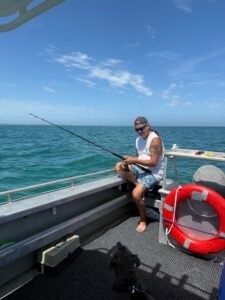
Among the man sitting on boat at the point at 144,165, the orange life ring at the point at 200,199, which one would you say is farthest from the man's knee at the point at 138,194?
the orange life ring at the point at 200,199

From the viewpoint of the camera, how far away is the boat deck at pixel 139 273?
5.68 ft

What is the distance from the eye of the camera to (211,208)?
206cm

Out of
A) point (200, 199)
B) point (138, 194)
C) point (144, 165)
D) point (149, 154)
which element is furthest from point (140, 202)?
point (200, 199)

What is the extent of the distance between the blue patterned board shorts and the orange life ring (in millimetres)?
402

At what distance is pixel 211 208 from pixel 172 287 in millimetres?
674

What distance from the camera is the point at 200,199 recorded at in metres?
2.05

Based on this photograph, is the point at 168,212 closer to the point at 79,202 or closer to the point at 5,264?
the point at 79,202

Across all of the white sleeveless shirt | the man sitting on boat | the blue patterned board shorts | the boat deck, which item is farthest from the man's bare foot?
the white sleeveless shirt

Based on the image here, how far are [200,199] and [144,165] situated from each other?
2.40ft

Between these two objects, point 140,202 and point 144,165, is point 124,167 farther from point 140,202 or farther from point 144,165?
point 140,202

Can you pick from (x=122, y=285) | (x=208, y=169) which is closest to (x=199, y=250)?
(x=208, y=169)

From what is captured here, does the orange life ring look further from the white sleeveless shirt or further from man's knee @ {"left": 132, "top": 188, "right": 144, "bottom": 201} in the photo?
the white sleeveless shirt

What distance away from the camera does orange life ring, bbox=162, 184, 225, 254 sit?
1979 mm

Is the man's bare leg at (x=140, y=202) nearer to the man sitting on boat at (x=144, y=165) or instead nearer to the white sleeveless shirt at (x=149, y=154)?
the man sitting on boat at (x=144, y=165)
